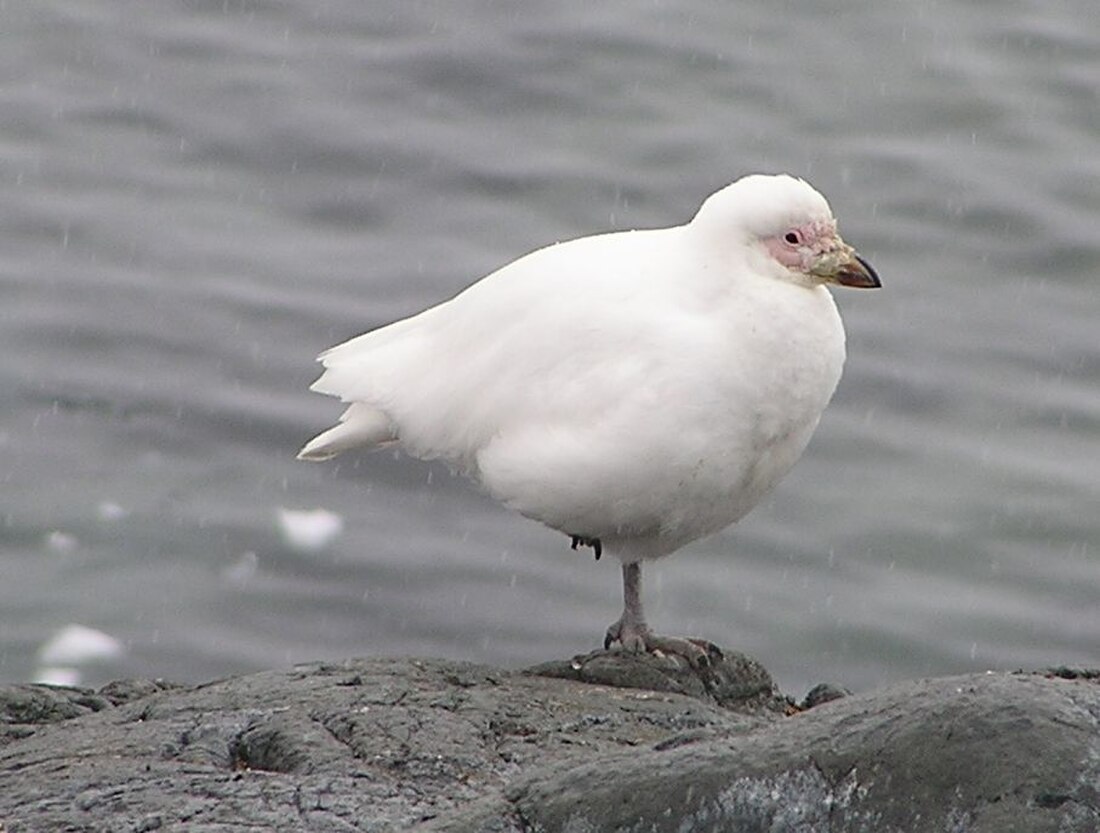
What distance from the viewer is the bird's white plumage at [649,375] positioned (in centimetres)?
724

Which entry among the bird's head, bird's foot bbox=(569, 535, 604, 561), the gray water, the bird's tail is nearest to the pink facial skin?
the bird's head

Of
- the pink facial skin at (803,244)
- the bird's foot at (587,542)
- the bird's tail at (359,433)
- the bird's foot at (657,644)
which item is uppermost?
the pink facial skin at (803,244)

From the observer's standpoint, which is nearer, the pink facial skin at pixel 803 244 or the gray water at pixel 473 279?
the pink facial skin at pixel 803 244

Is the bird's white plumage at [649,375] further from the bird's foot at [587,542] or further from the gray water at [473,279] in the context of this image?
the gray water at [473,279]

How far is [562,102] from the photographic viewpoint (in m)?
16.4

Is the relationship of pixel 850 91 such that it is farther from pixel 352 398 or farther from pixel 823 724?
pixel 823 724

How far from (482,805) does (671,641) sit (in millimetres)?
3264

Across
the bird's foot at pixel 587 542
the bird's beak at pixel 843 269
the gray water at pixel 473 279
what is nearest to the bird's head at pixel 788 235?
the bird's beak at pixel 843 269

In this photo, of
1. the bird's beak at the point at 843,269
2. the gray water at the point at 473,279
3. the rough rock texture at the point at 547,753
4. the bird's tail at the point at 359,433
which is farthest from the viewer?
the gray water at the point at 473,279

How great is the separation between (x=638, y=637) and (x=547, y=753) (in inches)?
88.3

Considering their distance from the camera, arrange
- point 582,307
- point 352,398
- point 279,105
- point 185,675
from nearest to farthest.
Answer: point 582,307 → point 352,398 → point 185,675 → point 279,105

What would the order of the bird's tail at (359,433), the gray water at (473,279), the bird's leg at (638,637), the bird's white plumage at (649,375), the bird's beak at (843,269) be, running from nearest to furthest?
the bird's white plumage at (649,375) → the bird's beak at (843,269) → the bird's leg at (638,637) → the bird's tail at (359,433) → the gray water at (473,279)

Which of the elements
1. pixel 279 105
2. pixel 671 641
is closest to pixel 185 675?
pixel 671 641

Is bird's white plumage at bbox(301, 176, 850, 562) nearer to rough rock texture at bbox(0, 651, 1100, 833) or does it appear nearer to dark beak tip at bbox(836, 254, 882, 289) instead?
dark beak tip at bbox(836, 254, 882, 289)
